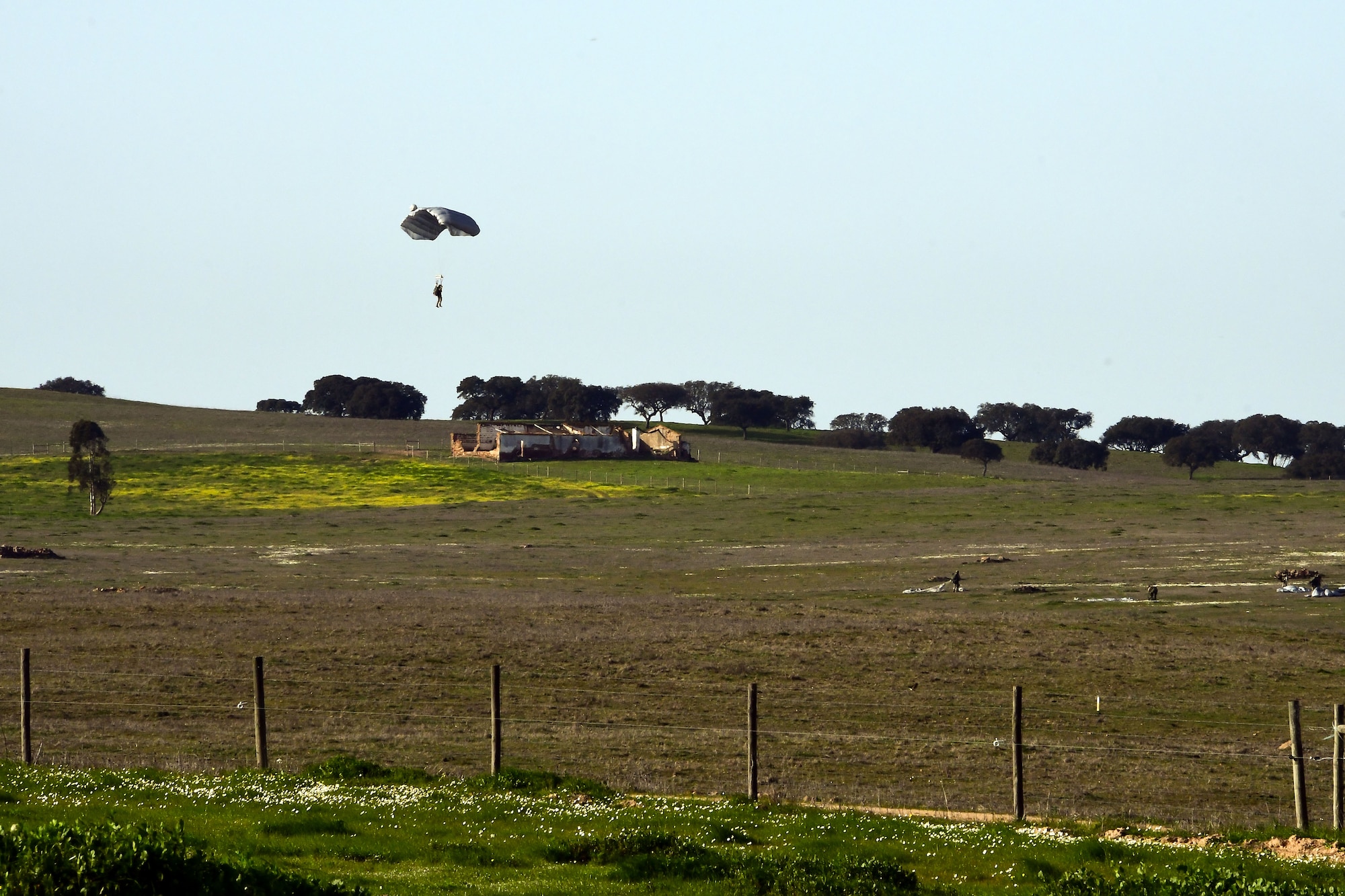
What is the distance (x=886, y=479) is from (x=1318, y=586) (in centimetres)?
8098

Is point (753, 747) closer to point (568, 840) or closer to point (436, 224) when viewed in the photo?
point (568, 840)

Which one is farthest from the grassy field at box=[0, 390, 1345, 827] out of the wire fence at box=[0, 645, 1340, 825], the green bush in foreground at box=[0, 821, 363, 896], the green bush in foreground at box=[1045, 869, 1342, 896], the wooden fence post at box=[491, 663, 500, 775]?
the green bush in foreground at box=[0, 821, 363, 896]

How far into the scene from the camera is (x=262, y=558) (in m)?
72.1

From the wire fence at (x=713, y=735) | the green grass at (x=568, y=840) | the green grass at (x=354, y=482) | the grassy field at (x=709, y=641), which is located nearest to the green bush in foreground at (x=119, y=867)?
the green grass at (x=568, y=840)

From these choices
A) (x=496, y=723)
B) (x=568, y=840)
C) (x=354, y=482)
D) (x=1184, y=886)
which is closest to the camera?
(x=1184, y=886)

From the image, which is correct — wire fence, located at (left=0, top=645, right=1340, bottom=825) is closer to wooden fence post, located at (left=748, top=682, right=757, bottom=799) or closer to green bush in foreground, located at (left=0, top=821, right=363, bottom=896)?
wooden fence post, located at (left=748, top=682, right=757, bottom=799)

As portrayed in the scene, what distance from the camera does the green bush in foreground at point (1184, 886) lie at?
10.8 m

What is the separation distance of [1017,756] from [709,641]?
22943 millimetres

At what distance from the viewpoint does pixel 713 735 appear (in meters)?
26.3

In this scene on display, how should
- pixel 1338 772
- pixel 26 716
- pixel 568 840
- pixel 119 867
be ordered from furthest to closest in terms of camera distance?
pixel 26 716 < pixel 1338 772 < pixel 568 840 < pixel 119 867

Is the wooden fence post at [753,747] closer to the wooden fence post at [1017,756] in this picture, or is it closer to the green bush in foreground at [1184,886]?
the wooden fence post at [1017,756]

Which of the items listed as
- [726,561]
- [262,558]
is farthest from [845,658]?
[262,558]

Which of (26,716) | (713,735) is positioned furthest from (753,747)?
(26,716)

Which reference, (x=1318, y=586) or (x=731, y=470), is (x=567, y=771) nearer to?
(x=1318, y=586)
